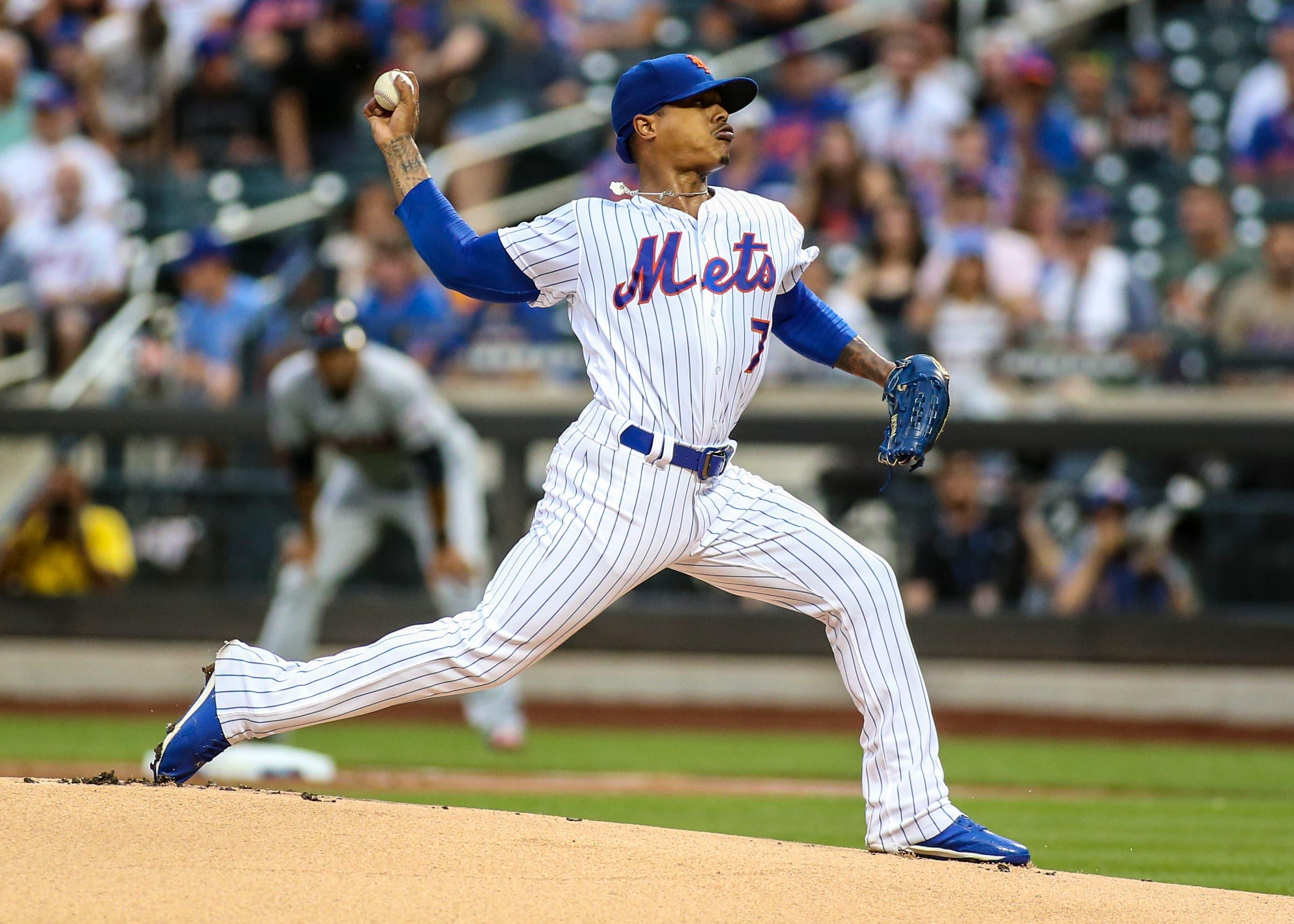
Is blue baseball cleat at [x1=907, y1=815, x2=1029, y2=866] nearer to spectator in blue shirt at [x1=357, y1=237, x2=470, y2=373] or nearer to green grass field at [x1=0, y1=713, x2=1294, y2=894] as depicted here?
green grass field at [x1=0, y1=713, x2=1294, y2=894]

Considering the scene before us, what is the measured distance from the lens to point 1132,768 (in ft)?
27.4

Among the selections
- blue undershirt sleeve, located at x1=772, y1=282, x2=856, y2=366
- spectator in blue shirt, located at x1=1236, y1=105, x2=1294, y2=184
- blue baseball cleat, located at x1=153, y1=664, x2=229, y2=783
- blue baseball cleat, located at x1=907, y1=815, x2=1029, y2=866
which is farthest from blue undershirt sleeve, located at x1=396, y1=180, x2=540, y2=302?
spectator in blue shirt, located at x1=1236, y1=105, x2=1294, y2=184

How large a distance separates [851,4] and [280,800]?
1039 centimetres

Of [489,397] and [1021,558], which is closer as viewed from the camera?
[1021,558]

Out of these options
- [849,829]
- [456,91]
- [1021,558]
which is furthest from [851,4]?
[849,829]

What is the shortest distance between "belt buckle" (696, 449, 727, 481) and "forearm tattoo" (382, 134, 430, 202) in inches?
38.0

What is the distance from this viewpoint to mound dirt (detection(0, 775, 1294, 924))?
362 cm

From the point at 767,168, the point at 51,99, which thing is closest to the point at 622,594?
the point at 767,168

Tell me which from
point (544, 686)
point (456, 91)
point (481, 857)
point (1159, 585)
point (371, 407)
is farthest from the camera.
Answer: point (456, 91)

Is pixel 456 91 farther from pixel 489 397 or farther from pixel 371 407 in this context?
pixel 371 407

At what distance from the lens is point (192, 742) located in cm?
443

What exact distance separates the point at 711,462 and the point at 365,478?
4.74 metres

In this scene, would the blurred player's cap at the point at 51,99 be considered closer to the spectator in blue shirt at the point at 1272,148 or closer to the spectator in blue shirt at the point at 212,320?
the spectator in blue shirt at the point at 212,320

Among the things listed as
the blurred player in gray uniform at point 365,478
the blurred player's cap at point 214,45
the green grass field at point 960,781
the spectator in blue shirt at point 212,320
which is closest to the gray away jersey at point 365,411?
the blurred player in gray uniform at point 365,478
